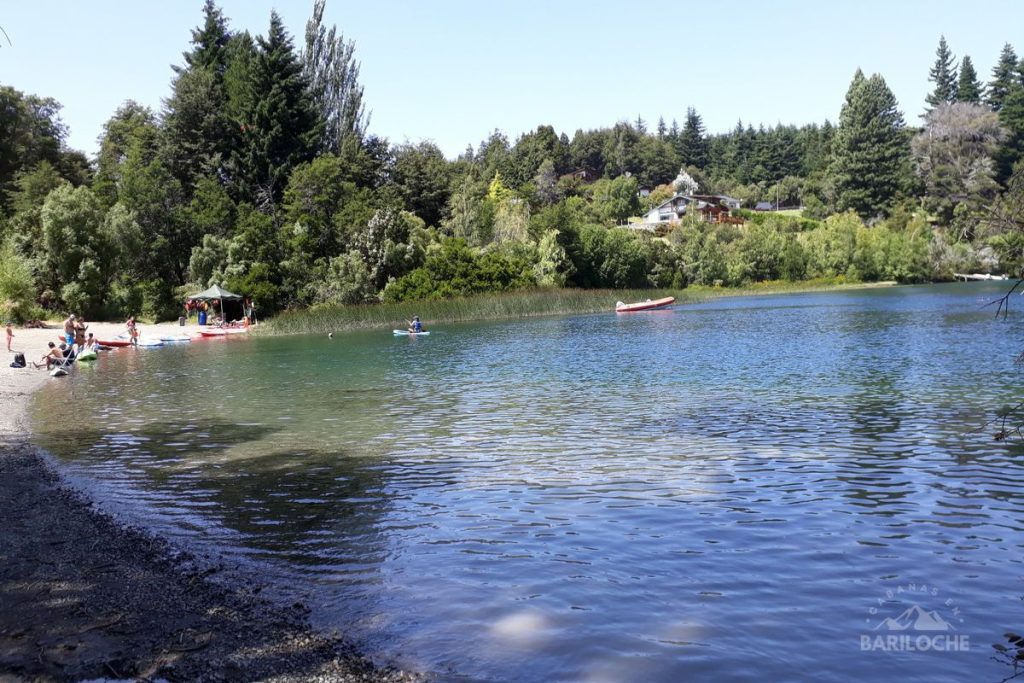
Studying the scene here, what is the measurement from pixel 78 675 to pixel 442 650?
9.10 ft

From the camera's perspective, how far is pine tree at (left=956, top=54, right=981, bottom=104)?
136m

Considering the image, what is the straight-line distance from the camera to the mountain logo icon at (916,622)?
23.8ft

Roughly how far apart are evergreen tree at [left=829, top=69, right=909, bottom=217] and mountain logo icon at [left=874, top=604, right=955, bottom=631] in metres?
123

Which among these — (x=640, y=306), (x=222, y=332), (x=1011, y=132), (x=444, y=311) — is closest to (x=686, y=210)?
(x=1011, y=132)

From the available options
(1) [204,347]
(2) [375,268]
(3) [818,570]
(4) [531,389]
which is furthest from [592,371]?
(2) [375,268]

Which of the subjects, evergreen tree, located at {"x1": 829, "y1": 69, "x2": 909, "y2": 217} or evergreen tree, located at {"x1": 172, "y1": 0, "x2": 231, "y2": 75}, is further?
evergreen tree, located at {"x1": 829, "y1": 69, "x2": 909, "y2": 217}

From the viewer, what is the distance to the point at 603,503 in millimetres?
11477

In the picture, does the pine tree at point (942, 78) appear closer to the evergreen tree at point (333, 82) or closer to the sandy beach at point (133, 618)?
the evergreen tree at point (333, 82)

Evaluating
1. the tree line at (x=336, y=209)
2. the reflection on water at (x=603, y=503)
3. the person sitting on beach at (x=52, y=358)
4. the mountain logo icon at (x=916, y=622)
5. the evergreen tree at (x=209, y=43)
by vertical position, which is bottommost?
the mountain logo icon at (x=916, y=622)

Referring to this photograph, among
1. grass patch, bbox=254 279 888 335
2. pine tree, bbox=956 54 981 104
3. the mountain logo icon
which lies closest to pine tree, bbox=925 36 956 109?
pine tree, bbox=956 54 981 104

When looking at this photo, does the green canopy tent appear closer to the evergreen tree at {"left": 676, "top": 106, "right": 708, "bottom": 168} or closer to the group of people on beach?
the group of people on beach

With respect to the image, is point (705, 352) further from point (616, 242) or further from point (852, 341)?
point (616, 242)

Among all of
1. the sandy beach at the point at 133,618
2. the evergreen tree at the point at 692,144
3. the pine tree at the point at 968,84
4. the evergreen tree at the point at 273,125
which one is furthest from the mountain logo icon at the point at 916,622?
the evergreen tree at the point at 692,144

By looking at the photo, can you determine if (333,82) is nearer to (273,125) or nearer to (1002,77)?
(273,125)
